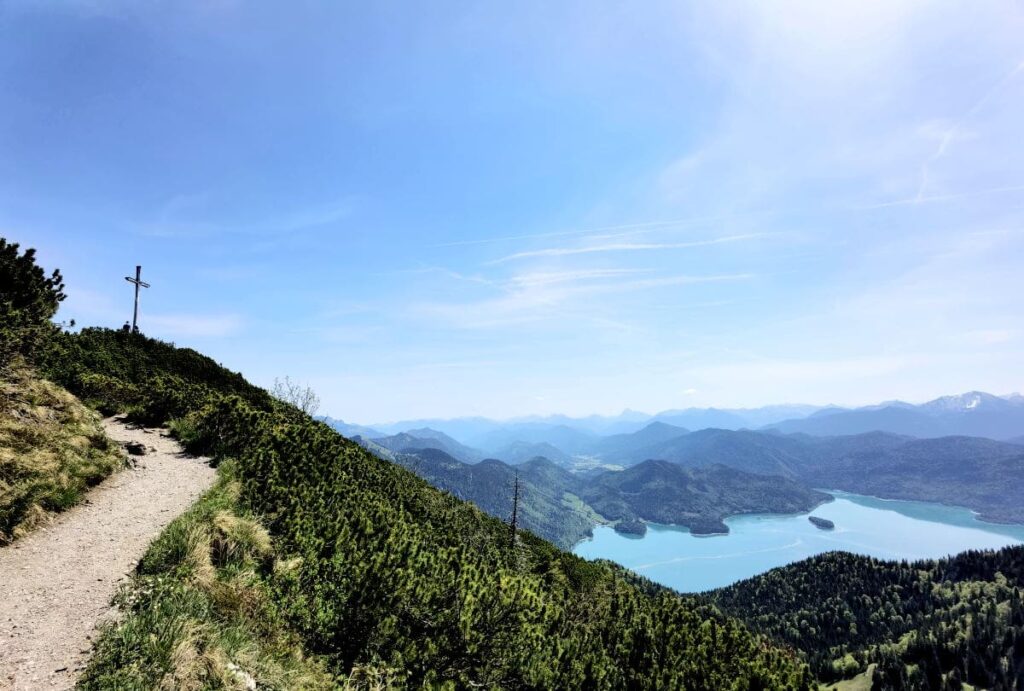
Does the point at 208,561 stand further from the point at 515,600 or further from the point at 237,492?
the point at 515,600

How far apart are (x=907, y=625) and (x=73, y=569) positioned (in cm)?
23379

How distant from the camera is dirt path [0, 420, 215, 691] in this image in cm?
871

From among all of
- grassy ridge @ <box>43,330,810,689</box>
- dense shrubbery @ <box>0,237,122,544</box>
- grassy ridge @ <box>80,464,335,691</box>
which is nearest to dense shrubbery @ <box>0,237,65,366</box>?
dense shrubbery @ <box>0,237,122,544</box>

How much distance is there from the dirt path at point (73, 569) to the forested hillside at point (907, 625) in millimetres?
171283

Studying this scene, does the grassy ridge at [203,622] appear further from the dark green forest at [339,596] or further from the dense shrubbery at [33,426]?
the dense shrubbery at [33,426]

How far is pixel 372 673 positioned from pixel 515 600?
A: 6.22 m

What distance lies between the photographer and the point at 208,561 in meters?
12.9

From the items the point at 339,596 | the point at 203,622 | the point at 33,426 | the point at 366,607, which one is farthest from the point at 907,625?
the point at 33,426

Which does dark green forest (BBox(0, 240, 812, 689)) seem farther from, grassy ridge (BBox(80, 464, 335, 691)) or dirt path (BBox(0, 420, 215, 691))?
dirt path (BBox(0, 420, 215, 691))

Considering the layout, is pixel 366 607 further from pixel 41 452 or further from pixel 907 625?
pixel 907 625

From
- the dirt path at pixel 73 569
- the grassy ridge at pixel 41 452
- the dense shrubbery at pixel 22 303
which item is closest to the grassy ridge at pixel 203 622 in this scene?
the dirt path at pixel 73 569

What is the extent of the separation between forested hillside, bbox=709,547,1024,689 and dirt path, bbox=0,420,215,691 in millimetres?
171283

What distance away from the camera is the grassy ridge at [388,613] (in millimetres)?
11992

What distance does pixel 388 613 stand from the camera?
15422 millimetres
